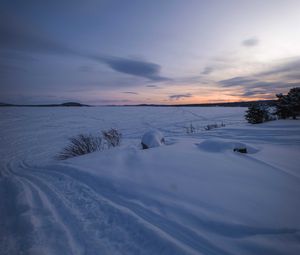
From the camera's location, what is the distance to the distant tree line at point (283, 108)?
12211 millimetres

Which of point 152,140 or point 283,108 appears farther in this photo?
point 283,108

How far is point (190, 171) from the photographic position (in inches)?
140

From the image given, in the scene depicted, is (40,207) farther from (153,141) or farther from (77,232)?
(153,141)

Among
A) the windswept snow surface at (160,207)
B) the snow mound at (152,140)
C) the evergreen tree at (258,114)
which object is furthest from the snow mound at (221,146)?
the evergreen tree at (258,114)

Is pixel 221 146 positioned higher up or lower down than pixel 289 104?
→ lower down

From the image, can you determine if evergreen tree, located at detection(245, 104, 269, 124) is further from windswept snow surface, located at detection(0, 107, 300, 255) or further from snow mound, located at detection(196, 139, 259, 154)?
windswept snow surface, located at detection(0, 107, 300, 255)

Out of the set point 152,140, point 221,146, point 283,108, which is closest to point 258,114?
point 283,108

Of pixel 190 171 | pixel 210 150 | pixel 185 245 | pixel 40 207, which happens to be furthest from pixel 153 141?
pixel 185 245

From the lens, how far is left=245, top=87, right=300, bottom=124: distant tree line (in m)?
12.2

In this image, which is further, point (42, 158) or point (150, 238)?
point (42, 158)

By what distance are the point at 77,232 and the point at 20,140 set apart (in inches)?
520

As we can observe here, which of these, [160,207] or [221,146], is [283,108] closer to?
[221,146]

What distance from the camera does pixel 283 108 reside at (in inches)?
514

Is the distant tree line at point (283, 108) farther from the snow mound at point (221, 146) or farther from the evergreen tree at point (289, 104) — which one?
the snow mound at point (221, 146)
